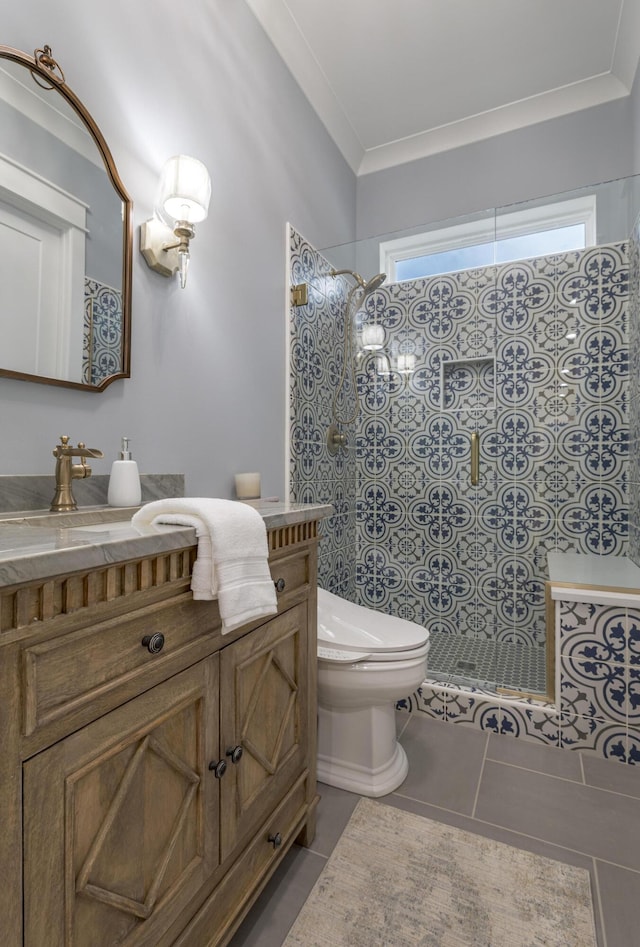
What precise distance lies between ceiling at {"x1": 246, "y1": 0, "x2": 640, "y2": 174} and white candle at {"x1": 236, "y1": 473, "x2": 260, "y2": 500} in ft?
6.09

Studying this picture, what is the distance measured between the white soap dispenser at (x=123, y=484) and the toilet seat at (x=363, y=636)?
0.73 m

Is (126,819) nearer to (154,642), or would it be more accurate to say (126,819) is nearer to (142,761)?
(142,761)

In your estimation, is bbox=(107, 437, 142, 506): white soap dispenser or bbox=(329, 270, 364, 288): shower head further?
bbox=(329, 270, 364, 288): shower head

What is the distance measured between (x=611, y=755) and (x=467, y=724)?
19.3 inches

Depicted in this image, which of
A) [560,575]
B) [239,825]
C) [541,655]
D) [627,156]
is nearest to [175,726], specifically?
[239,825]

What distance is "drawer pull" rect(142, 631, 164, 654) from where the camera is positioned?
0.73m

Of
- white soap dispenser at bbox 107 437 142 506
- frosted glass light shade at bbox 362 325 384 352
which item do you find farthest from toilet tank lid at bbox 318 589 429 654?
frosted glass light shade at bbox 362 325 384 352

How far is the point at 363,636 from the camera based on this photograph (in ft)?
4.96

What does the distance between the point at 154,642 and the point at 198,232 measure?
137cm

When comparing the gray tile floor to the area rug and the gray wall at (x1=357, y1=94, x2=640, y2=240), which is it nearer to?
the area rug

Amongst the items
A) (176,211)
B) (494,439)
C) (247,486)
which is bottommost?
(247,486)

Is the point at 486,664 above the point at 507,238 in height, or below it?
below

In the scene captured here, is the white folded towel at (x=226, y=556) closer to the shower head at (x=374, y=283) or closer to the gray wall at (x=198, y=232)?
the gray wall at (x=198, y=232)

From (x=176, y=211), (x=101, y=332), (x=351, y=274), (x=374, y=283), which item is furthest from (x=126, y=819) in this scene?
(x=351, y=274)
